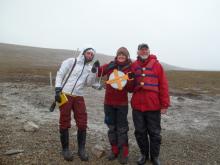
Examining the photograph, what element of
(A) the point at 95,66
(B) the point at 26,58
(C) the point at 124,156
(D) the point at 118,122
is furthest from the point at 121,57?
(B) the point at 26,58

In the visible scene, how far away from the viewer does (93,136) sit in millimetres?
8227

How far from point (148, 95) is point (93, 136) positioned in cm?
282

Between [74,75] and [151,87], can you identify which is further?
[74,75]

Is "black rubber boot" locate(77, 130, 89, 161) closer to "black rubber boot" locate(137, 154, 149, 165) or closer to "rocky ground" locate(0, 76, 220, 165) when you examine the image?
"rocky ground" locate(0, 76, 220, 165)

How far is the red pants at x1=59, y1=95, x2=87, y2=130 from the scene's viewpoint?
623 centimetres

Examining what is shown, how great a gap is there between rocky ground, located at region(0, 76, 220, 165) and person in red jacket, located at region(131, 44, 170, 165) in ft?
3.13

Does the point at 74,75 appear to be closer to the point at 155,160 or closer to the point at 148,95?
the point at 148,95

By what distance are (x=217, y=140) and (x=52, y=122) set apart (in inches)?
205

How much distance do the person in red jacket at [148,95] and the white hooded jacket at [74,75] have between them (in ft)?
3.56

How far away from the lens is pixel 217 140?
8805mm

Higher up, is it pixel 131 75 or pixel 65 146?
pixel 131 75

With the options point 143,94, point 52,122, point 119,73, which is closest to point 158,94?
point 143,94

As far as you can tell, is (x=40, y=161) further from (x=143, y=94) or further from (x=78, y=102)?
(x=143, y=94)

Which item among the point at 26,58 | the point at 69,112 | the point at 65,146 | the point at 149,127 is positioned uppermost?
the point at 69,112
